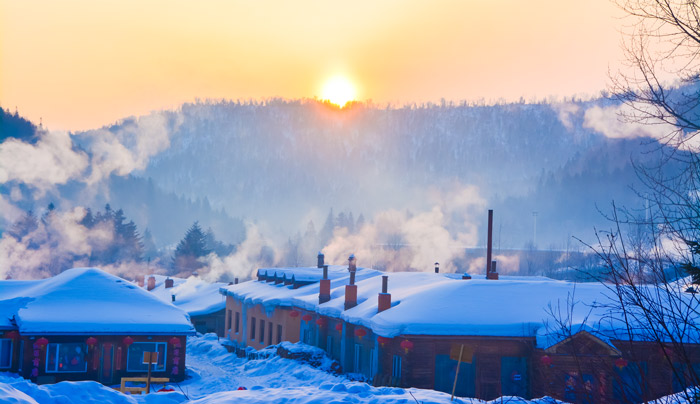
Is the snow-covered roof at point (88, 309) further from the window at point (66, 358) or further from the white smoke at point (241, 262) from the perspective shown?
the white smoke at point (241, 262)

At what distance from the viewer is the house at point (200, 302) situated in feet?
174

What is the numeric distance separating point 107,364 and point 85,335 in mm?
1514

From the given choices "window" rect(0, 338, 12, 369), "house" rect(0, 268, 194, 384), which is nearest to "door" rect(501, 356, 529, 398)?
"house" rect(0, 268, 194, 384)

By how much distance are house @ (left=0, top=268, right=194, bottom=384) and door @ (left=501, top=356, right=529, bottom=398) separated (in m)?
13.3

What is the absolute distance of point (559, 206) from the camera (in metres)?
173

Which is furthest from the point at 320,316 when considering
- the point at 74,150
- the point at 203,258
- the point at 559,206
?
the point at 74,150

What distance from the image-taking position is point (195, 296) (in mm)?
60000

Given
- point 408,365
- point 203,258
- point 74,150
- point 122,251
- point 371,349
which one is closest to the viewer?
point 408,365

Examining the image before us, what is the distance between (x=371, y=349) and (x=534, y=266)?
94532 mm

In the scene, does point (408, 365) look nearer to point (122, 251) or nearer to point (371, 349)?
point (371, 349)

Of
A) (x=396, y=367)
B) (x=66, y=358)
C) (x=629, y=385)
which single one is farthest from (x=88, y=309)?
(x=629, y=385)

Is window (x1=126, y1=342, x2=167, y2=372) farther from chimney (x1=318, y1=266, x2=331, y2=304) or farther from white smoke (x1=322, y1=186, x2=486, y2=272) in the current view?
white smoke (x1=322, y1=186, x2=486, y2=272)

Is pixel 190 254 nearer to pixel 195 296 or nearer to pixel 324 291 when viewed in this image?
pixel 195 296

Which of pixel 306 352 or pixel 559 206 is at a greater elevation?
pixel 559 206
